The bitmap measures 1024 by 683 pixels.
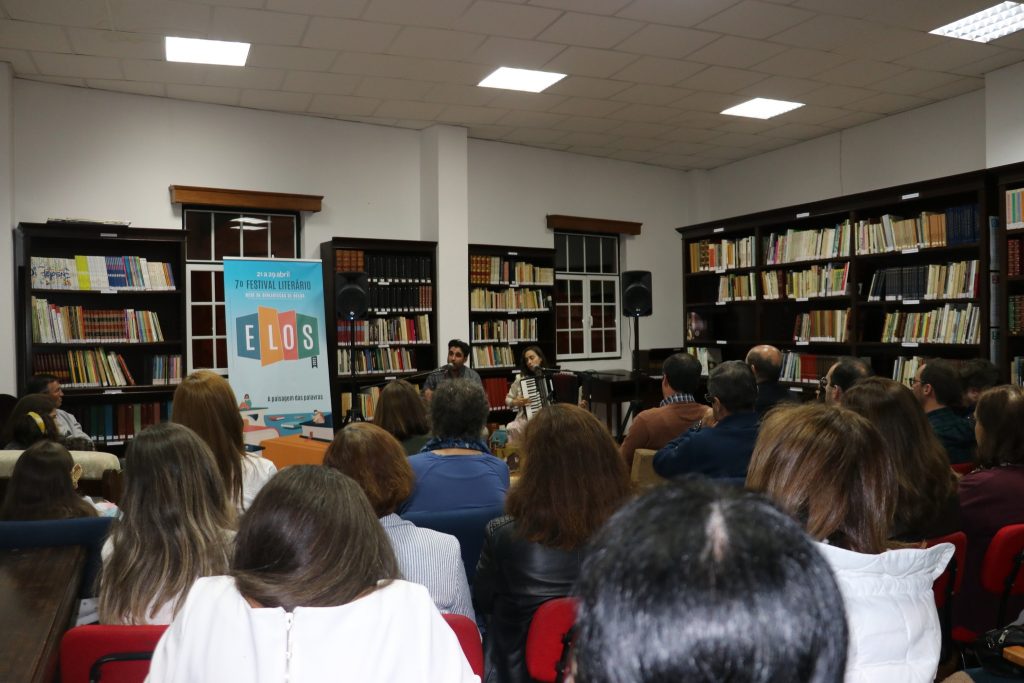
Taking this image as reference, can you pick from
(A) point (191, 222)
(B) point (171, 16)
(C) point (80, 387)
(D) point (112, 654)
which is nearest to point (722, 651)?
(D) point (112, 654)

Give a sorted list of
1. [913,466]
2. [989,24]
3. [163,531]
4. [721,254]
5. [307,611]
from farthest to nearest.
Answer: [721,254] → [989,24] → [913,466] → [163,531] → [307,611]

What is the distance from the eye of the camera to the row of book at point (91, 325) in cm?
578

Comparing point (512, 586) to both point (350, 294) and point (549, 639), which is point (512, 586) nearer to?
point (549, 639)

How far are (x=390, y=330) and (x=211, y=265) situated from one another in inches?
68.9

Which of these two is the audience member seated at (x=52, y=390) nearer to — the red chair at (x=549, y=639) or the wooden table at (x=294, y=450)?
the wooden table at (x=294, y=450)

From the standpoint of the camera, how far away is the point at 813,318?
7363 mm

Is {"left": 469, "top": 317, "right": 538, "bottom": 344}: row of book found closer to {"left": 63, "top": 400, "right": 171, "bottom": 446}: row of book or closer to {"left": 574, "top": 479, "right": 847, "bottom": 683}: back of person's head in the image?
{"left": 63, "top": 400, "right": 171, "bottom": 446}: row of book

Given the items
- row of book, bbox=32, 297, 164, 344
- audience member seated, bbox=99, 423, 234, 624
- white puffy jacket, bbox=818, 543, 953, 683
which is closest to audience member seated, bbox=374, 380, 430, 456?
audience member seated, bbox=99, 423, 234, 624

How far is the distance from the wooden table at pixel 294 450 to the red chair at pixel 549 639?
2805 millimetres

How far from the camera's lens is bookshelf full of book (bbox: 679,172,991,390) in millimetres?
6023

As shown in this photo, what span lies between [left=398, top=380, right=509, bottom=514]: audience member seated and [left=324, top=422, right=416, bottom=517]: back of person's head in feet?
1.20

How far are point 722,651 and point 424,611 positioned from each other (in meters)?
0.79

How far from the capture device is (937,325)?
6227 millimetres

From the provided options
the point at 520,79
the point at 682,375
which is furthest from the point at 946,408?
the point at 520,79
